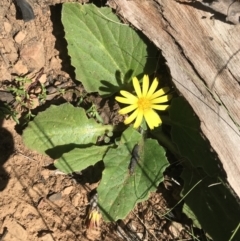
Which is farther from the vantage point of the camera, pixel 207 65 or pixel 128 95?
pixel 128 95

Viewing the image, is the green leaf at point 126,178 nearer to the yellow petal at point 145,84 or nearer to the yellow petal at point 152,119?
the yellow petal at point 152,119

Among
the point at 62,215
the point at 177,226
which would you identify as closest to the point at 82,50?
the point at 62,215

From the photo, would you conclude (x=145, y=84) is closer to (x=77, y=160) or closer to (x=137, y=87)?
(x=137, y=87)

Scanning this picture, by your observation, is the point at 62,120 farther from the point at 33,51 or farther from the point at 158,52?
the point at 158,52

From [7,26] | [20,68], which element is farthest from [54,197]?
[7,26]

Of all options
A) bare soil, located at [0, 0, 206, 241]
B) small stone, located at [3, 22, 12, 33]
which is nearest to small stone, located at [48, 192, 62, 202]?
bare soil, located at [0, 0, 206, 241]

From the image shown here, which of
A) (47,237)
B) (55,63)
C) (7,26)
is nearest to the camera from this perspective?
(47,237)
